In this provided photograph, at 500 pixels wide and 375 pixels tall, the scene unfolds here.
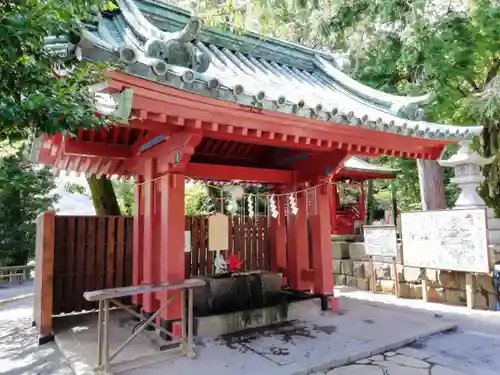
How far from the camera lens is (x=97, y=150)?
5.92 meters

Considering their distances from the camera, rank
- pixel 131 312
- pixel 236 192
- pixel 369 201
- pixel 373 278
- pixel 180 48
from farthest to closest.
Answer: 1. pixel 369 201
2. pixel 373 278
3. pixel 236 192
4. pixel 131 312
5. pixel 180 48

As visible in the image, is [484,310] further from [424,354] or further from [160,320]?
[160,320]

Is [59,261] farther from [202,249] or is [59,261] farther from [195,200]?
[195,200]

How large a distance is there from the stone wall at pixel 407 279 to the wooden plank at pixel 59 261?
692 centimetres

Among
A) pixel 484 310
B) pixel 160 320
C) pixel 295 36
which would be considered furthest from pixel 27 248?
pixel 484 310

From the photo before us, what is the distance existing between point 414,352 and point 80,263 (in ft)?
18.1

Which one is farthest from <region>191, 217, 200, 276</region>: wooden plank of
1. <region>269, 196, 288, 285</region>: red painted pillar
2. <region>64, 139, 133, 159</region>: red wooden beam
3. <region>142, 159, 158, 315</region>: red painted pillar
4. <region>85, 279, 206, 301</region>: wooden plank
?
<region>85, 279, 206, 301</region>: wooden plank

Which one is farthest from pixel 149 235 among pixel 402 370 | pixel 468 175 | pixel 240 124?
pixel 468 175

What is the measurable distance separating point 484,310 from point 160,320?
19.6ft

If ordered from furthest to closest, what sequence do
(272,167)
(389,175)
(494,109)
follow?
(389,175)
(494,109)
(272,167)

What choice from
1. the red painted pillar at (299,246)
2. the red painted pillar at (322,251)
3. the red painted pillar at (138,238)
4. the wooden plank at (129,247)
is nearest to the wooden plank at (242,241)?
the red painted pillar at (299,246)

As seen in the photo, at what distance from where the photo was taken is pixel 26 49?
2.44m

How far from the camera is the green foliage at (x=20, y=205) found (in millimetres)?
13547

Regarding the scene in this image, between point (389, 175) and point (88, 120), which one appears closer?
point (88, 120)
